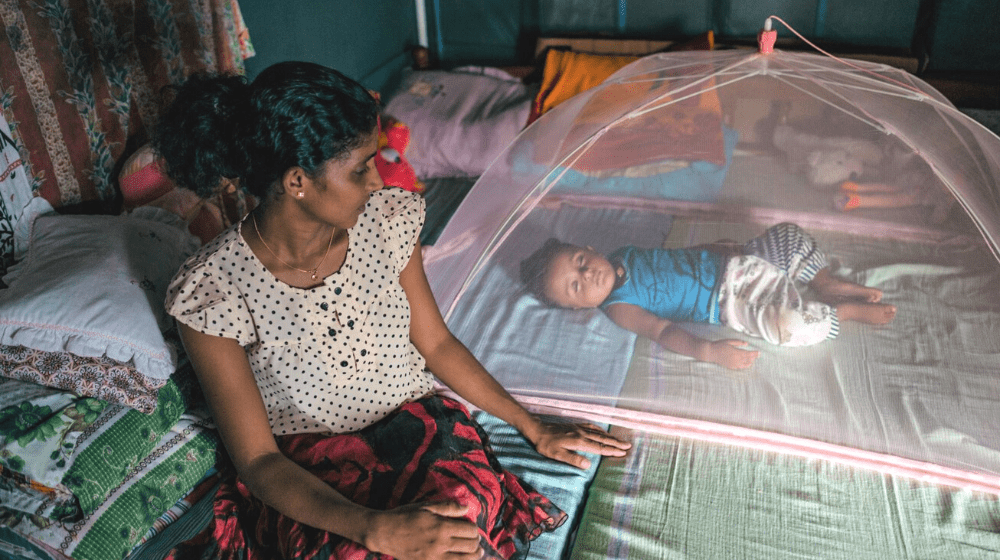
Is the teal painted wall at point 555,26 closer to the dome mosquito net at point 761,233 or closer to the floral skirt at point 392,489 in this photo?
the dome mosquito net at point 761,233

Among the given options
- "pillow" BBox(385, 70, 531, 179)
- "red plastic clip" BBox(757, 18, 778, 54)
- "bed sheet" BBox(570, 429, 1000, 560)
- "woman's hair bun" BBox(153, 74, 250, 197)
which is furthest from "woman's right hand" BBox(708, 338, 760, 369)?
"pillow" BBox(385, 70, 531, 179)

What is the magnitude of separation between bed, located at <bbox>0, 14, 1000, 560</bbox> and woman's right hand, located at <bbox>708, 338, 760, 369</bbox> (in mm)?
48

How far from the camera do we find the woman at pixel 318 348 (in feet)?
3.19

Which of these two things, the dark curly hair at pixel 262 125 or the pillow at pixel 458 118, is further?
the pillow at pixel 458 118

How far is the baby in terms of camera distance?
1614mm

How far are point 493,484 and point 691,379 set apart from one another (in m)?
0.61

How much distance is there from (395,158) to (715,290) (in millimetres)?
1231

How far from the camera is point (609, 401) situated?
59.9 inches

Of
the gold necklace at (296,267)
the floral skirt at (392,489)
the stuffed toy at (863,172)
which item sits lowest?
the floral skirt at (392,489)

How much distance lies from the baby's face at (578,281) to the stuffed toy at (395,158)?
705 millimetres

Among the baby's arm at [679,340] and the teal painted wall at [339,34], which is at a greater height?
the teal painted wall at [339,34]

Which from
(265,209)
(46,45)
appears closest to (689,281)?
(265,209)

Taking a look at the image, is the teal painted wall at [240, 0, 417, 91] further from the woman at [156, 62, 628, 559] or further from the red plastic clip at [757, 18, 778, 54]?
the red plastic clip at [757, 18, 778, 54]

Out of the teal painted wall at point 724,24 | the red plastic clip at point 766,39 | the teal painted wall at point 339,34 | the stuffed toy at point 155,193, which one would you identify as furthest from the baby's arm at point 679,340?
the teal painted wall at point 724,24
